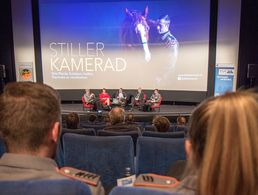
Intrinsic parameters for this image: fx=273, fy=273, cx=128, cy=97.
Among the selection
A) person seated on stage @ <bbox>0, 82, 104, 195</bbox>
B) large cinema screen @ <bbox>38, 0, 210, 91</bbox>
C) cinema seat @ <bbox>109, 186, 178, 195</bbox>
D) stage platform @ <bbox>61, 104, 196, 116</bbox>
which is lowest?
stage platform @ <bbox>61, 104, 196, 116</bbox>

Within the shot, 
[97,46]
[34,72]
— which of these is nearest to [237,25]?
[97,46]

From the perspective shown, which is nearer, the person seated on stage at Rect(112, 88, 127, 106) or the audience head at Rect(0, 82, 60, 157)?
the audience head at Rect(0, 82, 60, 157)

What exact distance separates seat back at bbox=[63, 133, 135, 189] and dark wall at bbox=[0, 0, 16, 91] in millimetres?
8674

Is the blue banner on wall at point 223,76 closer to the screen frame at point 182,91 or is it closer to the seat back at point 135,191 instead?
the screen frame at point 182,91

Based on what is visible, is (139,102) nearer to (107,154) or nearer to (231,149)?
(107,154)

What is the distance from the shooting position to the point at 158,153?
250 cm

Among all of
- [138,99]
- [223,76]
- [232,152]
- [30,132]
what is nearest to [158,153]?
[30,132]

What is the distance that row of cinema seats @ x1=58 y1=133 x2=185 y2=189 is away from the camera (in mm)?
2469

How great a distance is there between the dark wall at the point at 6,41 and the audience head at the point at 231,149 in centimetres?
1043

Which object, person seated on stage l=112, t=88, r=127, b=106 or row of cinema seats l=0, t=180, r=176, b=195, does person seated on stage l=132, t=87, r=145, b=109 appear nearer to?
person seated on stage l=112, t=88, r=127, b=106

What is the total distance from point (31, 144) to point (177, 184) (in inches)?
23.9

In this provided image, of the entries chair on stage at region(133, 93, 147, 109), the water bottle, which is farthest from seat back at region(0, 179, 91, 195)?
chair on stage at region(133, 93, 147, 109)

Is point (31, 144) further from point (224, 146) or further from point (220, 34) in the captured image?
point (220, 34)

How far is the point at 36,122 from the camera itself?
1.12m
